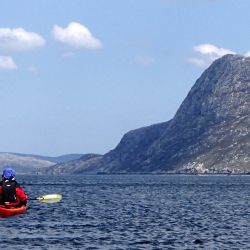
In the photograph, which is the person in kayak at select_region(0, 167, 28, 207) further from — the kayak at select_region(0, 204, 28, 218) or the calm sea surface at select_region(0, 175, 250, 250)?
the calm sea surface at select_region(0, 175, 250, 250)

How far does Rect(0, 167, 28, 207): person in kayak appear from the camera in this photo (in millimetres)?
60562

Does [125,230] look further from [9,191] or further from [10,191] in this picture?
[9,191]

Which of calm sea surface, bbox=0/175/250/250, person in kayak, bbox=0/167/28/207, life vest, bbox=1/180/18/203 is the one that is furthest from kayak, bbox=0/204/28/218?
calm sea surface, bbox=0/175/250/250

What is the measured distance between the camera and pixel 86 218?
83875mm

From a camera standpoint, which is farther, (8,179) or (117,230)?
(117,230)

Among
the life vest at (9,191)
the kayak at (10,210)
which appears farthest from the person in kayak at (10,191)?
the kayak at (10,210)

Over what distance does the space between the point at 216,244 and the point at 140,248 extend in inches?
315

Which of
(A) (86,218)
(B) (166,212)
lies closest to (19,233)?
(A) (86,218)

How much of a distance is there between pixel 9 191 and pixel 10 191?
105mm

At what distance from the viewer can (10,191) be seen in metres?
61.7

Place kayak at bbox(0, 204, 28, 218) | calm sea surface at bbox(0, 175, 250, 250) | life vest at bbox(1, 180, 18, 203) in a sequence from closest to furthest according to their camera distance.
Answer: calm sea surface at bbox(0, 175, 250, 250)
life vest at bbox(1, 180, 18, 203)
kayak at bbox(0, 204, 28, 218)

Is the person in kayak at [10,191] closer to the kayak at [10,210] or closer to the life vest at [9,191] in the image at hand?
the life vest at [9,191]

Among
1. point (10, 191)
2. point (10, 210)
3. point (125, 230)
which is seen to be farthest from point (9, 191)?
point (125, 230)

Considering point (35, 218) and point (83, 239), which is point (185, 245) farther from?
point (35, 218)
